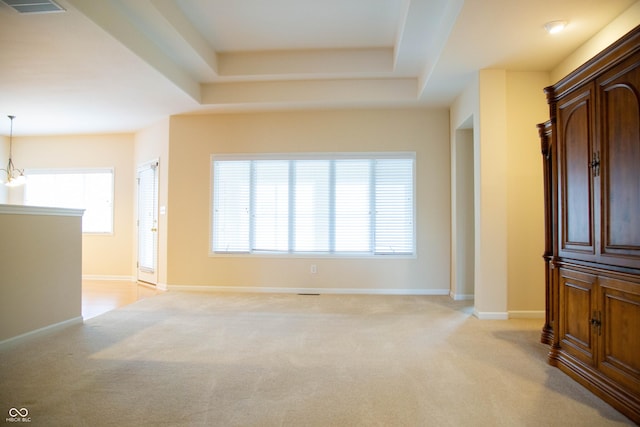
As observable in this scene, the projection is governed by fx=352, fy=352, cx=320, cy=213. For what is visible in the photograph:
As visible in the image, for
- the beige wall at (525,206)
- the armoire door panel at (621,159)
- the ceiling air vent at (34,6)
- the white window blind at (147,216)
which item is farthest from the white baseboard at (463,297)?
the ceiling air vent at (34,6)

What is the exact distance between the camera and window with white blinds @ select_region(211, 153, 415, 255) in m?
5.50

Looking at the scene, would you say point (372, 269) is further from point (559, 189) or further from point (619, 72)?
point (619, 72)

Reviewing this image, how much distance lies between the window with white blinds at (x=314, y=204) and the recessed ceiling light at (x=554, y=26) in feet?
8.14

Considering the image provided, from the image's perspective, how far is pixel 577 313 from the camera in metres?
2.56

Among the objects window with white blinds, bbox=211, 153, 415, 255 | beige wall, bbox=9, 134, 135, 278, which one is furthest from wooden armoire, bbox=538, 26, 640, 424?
beige wall, bbox=9, 134, 135, 278

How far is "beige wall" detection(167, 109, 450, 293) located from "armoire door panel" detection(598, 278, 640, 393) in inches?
124

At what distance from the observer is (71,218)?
3938mm

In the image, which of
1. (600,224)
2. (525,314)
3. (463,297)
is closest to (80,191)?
(463,297)

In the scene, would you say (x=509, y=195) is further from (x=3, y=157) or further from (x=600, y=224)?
(x=3, y=157)

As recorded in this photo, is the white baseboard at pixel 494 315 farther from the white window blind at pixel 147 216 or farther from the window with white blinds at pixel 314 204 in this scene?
the white window blind at pixel 147 216

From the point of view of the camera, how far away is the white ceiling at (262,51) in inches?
125

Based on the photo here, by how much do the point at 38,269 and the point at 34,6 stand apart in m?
2.39

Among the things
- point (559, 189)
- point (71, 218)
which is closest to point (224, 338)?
point (71, 218)

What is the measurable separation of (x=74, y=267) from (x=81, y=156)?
13.5 ft
